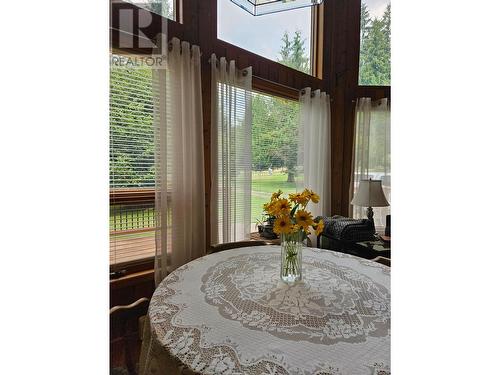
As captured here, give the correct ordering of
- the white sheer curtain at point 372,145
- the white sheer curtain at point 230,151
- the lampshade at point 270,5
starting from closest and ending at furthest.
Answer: the lampshade at point 270,5
the white sheer curtain at point 230,151
the white sheer curtain at point 372,145

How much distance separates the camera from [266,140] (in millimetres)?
3158

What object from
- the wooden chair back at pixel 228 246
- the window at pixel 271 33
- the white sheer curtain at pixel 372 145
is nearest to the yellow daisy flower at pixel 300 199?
the wooden chair back at pixel 228 246

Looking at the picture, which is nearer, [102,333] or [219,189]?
[102,333]

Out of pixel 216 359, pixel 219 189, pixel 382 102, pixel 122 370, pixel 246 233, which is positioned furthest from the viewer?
pixel 382 102

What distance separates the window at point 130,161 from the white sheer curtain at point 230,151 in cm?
56

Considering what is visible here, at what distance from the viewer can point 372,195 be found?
8.86 ft

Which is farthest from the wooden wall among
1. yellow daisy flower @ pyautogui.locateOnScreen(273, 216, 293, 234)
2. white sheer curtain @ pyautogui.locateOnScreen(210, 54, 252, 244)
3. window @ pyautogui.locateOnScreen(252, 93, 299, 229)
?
yellow daisy flower @ pyautogui.locateOnScreen(273, 216, 293, 234)

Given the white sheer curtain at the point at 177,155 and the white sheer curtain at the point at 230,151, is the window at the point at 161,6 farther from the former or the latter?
the white sheer curtain at the point at 230,151

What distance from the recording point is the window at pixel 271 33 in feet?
8.87
